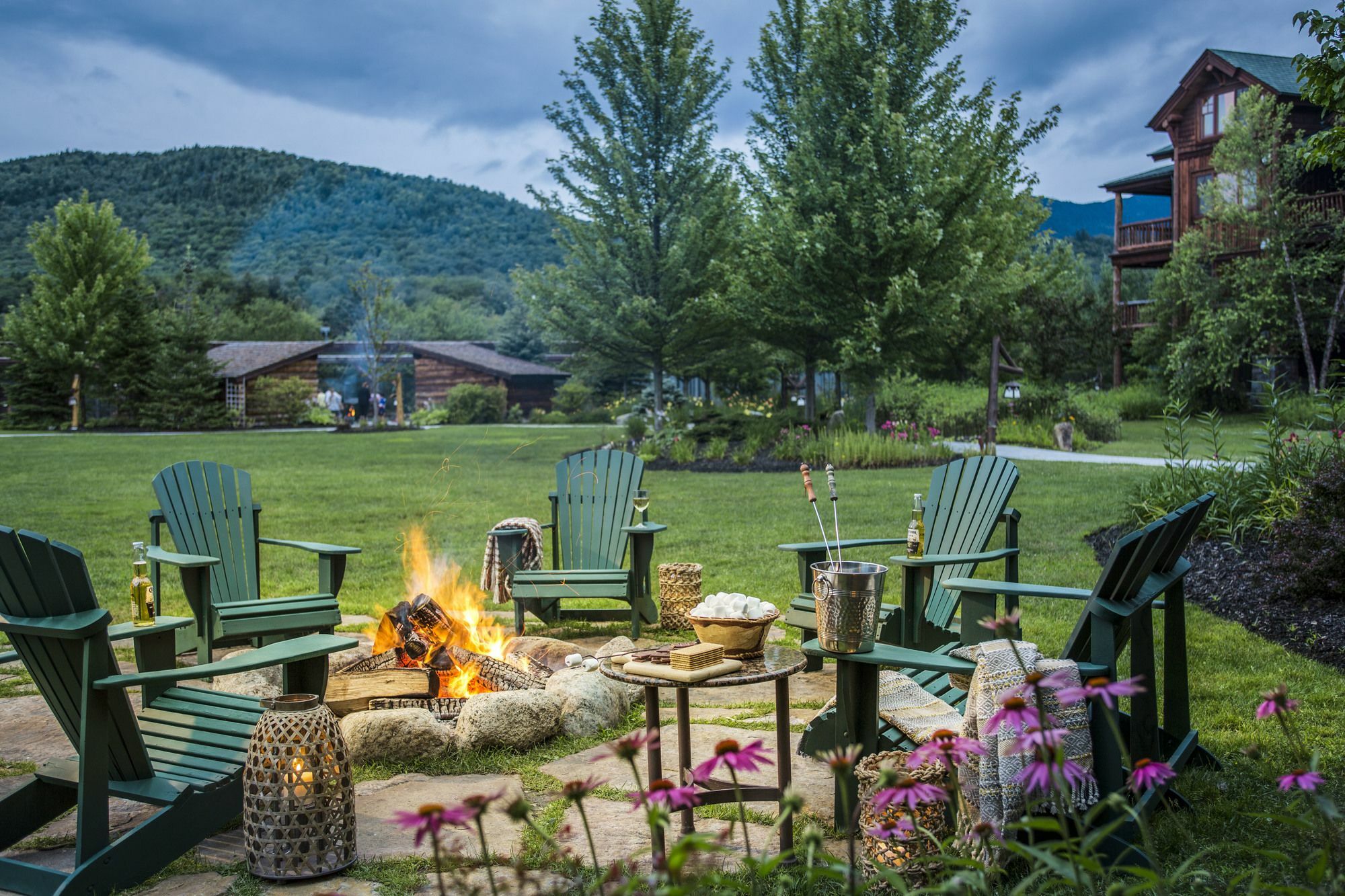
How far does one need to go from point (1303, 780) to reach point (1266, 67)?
85.0 ft

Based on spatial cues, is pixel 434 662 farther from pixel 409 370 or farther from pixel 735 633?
pixel 409 370

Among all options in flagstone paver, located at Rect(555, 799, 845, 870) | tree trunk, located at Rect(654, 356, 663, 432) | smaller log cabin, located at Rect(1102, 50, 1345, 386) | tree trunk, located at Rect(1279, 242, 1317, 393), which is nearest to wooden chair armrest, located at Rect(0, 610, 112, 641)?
flagstone paver, located at Rect(555, 799, 845, 870)

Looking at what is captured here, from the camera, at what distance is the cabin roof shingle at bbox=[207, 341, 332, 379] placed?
31.2 metres

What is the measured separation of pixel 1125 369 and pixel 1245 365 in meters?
2.96

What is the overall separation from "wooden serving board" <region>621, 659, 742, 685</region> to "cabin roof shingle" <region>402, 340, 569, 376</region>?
109 ft

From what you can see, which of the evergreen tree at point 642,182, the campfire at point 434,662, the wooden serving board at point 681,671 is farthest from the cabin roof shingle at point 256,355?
the wooden serving board at point 681,671

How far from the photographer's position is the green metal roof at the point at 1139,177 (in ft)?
83.5

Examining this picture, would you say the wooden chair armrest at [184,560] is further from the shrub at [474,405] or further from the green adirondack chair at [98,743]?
the shrub at [474,405]

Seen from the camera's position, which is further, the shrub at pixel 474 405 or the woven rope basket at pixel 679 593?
the shrub at pixel 474 405

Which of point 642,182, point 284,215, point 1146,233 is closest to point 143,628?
point 642,182

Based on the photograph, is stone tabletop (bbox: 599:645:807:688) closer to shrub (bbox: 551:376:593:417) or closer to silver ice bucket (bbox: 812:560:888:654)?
silver ice bucket (bbox: 812:560:888:654)

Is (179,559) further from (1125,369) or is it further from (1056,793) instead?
(1125,369)

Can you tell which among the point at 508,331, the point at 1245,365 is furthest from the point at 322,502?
the point at 508,331

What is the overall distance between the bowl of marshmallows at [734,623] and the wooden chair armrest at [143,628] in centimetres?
138
